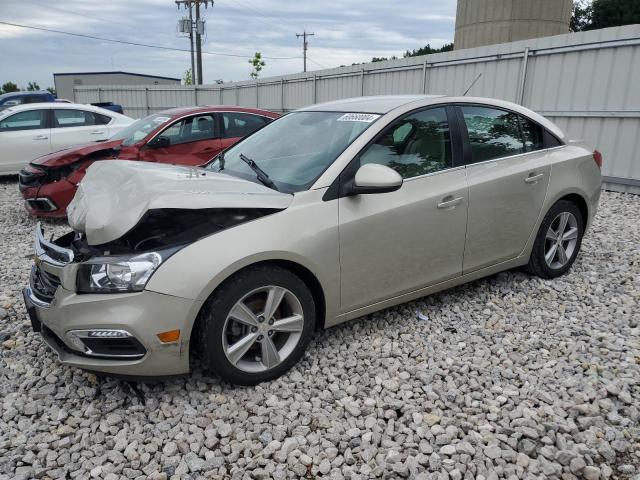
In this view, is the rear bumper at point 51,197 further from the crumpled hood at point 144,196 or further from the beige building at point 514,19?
the beige building at point 514,19

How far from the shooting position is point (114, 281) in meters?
2.49

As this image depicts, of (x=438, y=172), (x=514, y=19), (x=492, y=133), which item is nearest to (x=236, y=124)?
(x=492, y=133)

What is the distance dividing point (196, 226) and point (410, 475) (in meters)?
1.60

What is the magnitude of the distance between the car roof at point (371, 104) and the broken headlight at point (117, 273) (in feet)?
5.64

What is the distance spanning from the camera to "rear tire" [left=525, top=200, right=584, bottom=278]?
13.6 ft

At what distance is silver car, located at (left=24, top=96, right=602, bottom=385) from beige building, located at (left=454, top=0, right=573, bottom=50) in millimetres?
20398

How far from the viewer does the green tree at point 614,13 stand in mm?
33000

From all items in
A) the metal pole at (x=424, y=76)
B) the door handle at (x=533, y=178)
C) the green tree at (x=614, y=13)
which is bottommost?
the door handle at (x=533, y=178)

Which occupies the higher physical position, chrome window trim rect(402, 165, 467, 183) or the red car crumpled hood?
chrome window trim rect(402, 165, 467, 183)

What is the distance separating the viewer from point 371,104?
3.58 metres

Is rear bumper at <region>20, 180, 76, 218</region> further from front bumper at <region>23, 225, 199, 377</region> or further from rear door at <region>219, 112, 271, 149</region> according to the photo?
front bumper at <region>23, 225, 199, 377</region>

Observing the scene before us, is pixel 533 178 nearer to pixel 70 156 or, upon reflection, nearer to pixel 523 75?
pixel 70 156

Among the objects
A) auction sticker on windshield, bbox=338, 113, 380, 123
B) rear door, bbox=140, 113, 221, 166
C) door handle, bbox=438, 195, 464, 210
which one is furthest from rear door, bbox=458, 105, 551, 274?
rear door, bbox=140, 113, 221, 166

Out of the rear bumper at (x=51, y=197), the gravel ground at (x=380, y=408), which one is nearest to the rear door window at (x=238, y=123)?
the rear bumper at (x=51, y=197)
